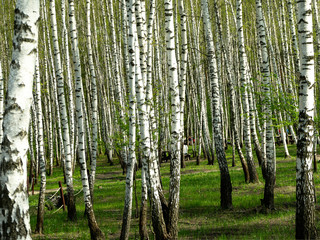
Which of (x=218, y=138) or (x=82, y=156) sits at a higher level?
(x=218, y=138)

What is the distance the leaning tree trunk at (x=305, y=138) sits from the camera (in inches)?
218

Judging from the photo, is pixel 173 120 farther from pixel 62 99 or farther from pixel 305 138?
pixel 62 99

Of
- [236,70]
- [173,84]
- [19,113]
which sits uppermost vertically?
[236,70]

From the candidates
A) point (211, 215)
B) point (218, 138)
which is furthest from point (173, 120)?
point (211, 215)

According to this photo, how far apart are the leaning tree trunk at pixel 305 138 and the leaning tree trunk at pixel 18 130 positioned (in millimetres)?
4176

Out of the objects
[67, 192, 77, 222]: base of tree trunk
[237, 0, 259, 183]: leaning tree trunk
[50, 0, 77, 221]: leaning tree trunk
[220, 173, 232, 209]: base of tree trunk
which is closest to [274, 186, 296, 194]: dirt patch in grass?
[237, 0, 259, 183]: leaning tree trunk

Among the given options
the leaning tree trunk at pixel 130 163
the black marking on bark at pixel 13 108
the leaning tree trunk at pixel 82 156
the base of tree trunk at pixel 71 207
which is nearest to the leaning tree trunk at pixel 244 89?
the leaning tree trunk at pixel 130 163

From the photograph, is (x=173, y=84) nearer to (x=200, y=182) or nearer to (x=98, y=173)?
(x=200, y=182)

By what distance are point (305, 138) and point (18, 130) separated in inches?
173

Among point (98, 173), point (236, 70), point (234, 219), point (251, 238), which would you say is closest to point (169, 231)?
point (251, 238)

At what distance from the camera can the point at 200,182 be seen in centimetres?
1433

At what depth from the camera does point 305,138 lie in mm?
5715

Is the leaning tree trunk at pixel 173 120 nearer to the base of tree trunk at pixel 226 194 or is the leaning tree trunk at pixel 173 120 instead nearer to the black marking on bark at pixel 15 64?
the base of tree trunk at pixel 226 194

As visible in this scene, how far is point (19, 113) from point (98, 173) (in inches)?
738
